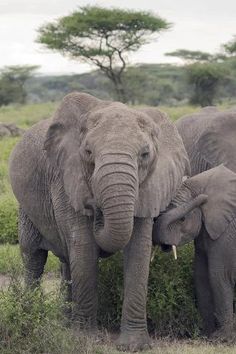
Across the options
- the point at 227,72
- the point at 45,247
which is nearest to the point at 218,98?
the point at 227,72

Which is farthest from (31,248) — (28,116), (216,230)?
(28,116)

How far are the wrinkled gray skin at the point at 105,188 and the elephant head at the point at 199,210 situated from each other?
0.15 meters

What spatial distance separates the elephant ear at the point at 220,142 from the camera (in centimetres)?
620

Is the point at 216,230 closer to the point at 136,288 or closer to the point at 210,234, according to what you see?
the point at 210,234

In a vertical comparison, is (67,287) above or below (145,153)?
below

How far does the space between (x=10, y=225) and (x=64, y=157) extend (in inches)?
137

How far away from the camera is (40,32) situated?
28.1m

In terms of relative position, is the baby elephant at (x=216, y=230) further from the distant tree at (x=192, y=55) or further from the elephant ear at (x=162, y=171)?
the distant tree at (x=192, y=55)

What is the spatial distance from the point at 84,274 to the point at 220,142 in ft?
5.70

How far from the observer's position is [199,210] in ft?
17.2

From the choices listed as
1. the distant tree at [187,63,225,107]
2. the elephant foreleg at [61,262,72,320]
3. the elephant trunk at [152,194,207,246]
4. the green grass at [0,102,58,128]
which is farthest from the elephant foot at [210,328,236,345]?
the distant tree at [187,63,225,107]

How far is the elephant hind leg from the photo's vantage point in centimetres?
582

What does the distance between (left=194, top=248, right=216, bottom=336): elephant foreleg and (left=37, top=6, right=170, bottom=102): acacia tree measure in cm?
2133

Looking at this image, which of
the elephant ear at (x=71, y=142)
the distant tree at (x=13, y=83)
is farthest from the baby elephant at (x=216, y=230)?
the distant tree at (x=13, y=83)
